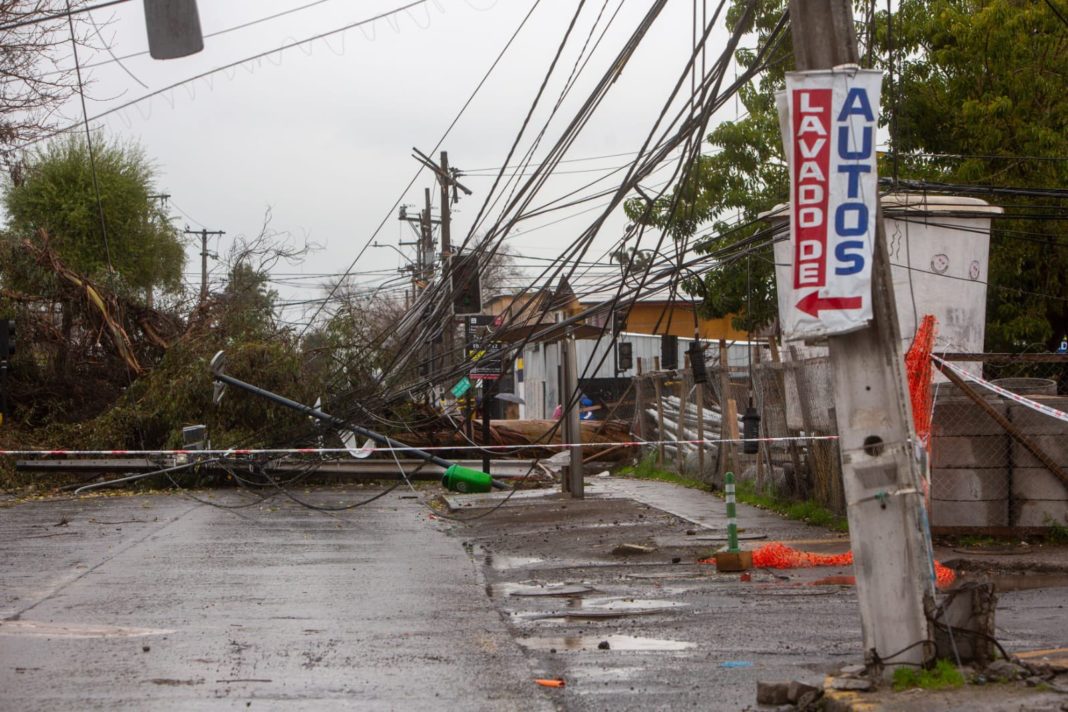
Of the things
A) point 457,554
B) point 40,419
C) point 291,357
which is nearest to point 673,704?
point 457,554

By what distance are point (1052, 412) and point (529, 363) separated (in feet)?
162

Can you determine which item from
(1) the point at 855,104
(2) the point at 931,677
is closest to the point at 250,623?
(2) the point at 931,677

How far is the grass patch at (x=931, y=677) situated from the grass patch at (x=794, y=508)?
7.02 m

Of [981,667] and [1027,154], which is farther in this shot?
[1027,154]

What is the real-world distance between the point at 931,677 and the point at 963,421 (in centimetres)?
734

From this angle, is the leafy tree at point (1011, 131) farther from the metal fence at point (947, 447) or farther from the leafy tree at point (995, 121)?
the metal fence at point (947, 447)

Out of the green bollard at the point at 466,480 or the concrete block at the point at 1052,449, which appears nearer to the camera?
the concrete block at the point at 1052,449

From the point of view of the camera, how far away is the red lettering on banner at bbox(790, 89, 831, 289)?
6.59 meters

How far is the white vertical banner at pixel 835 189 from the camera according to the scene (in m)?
6.58

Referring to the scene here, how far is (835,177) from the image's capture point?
21.7 feet

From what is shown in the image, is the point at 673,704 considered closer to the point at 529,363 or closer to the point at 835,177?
the point at 835,177

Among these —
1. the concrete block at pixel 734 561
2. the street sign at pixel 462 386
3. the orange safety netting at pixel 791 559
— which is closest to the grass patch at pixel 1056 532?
the orange safety netting at pixel 791 559

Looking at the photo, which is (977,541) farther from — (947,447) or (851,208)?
(851,208)

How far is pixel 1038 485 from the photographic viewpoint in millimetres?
Answer: 13234
